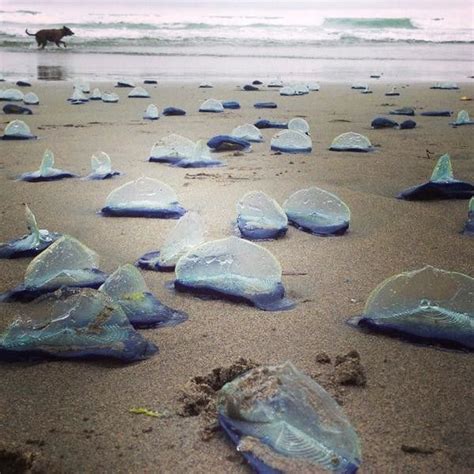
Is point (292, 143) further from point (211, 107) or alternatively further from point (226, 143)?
point (211, 107)

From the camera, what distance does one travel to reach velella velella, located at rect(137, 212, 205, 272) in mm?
1929

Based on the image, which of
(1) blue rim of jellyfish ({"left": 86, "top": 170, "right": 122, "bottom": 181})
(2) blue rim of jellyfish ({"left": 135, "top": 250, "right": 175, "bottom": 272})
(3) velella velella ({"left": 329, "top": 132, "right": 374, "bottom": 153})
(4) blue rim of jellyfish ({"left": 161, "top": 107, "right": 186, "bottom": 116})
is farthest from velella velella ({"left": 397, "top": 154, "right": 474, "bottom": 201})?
(4) blue rim of jellyfish ({"left": 161, "top": 107, "right": 186, "bottom": 116})

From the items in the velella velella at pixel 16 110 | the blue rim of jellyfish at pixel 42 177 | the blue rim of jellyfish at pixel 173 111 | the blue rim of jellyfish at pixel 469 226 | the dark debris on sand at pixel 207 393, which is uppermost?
the blue rim of jellyfish at pixel 469 226

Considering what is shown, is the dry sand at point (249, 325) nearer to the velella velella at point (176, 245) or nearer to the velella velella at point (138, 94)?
the velella velella at point (176, 245)

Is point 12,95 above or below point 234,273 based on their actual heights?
below

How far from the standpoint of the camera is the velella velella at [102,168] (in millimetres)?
3108

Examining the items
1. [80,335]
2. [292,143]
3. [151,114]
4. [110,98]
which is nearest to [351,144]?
[292,143]

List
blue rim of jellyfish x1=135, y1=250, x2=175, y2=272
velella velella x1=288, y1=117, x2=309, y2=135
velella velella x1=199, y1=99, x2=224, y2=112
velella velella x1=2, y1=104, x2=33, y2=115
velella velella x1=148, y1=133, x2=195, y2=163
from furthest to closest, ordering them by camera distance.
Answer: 1. velella velella x1=199, y1=99, x2=224, y2=112
2. velella velella x1=2, y1=104, x2=33, y2=115
3. velella velella x1=288, y1=117, x2=309, y2=135
4. velella velella x1=148, y1=133, x2=195, y2=163
5. blue rim of jellyfish x1=135, y1=250, x2=175, y2=272

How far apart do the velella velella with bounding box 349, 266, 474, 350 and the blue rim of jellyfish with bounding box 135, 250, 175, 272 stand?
62cm

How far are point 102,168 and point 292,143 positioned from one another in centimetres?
119

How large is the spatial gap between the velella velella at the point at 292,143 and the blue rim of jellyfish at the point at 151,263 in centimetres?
193

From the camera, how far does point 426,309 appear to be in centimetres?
146

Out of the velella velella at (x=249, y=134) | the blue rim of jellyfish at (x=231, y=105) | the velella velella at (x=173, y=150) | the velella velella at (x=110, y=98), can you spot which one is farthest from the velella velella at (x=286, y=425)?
the velella velella at (x=110, y=98)

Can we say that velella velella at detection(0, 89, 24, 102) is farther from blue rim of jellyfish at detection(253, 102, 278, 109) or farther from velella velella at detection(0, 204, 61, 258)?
velella velella at detection(0, 204, 61, 258)
